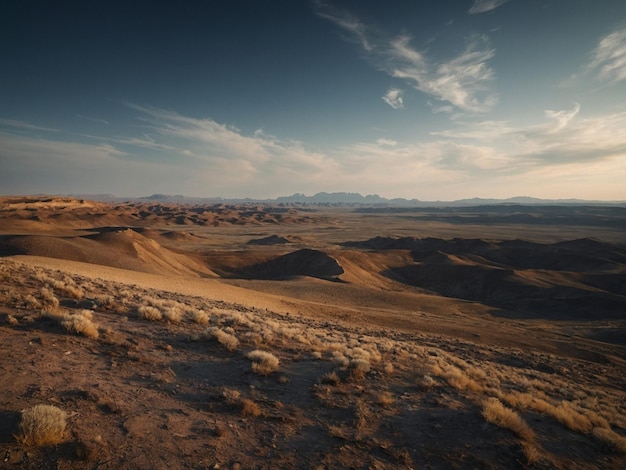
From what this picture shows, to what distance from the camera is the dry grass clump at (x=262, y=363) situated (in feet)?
28.7

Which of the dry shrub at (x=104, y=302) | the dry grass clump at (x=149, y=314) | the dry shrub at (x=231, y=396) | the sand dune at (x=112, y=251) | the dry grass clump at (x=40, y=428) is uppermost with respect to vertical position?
the dry grass clump at (x=40, y=428)

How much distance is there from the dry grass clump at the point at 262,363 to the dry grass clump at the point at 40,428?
14.1 ft

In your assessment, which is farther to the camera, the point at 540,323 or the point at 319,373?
the point at 540,323

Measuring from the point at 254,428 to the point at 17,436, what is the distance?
3441mm

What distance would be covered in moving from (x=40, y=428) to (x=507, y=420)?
326 inches

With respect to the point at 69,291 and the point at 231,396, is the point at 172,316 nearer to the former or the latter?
the point at 69,291

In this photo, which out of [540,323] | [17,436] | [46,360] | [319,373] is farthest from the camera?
[540,323]

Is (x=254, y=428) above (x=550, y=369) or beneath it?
above

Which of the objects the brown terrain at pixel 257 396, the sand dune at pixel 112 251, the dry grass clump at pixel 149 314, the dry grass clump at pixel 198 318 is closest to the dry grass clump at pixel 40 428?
the brown terrain at pixel 257 396

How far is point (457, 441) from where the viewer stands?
6621 millimetres

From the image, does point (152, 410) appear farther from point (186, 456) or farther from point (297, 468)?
point (297, 468)

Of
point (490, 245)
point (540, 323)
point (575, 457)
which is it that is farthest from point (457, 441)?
point (490, 245)

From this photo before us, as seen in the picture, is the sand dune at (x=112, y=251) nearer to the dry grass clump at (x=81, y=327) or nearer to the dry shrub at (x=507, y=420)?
the dry grass clump at (x=81, y=327)

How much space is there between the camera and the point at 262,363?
9.01 metres
